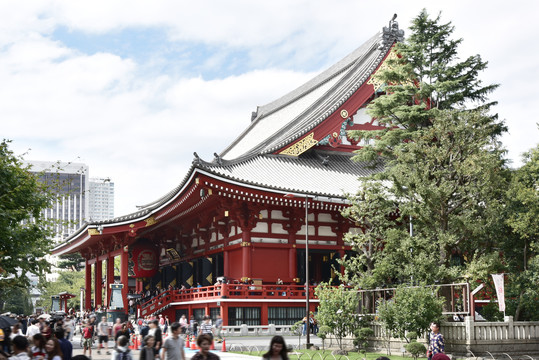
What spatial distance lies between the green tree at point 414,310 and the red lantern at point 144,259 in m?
29.6

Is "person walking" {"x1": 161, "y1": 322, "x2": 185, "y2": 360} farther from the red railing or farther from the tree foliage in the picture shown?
the red railing

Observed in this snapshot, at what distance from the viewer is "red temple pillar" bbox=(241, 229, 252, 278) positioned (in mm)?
36781

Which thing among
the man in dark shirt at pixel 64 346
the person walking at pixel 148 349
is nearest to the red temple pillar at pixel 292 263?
the person walking at pixel 148 349

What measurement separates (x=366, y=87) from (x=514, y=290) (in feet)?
65.5

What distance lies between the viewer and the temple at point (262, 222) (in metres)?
36.1

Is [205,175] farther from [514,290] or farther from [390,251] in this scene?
[514,290]

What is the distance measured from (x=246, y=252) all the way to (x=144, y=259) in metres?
16.6

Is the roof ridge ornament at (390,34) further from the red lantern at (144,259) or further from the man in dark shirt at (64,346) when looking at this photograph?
the man in dark shirt at (64,346)

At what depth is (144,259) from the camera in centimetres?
5147

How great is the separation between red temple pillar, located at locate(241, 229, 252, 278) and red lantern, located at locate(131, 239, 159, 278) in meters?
16.1

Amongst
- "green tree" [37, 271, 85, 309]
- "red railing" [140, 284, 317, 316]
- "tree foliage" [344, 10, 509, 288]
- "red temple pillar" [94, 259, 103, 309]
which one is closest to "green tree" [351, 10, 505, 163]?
"tree foliage" [344, 10, 509, 288]

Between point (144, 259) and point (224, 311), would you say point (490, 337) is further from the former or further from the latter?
point (144, 259)

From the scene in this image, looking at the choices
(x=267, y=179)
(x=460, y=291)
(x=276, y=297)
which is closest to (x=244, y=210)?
(x=267, y=179)

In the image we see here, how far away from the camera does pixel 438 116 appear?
2978 centimetres
